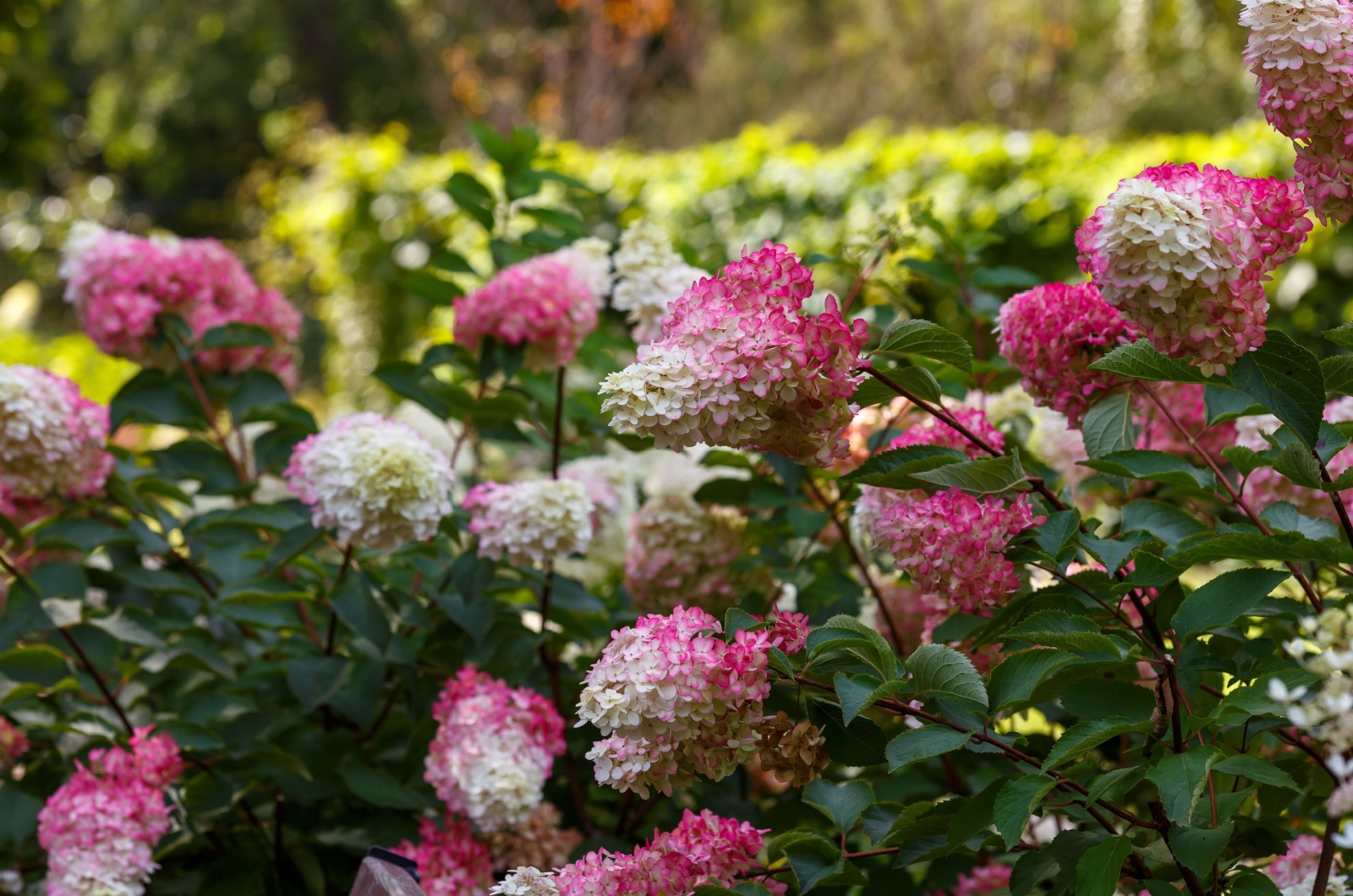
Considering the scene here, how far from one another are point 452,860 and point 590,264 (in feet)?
2.78

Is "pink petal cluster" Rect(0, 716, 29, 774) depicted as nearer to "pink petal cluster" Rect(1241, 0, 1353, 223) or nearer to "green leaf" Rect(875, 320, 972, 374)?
"green leaf" Rect(875, 320, 972, 374)

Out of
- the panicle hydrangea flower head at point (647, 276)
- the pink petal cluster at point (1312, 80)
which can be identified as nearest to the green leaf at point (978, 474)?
the pink petal cluster at point (1312, 80)

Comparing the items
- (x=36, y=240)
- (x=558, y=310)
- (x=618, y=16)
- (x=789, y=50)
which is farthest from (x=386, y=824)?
(x=789, y=50)

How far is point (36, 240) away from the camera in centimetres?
958

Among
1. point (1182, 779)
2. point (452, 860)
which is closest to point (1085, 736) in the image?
point (1182, 779)

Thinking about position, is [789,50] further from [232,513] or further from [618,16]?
[232,513]

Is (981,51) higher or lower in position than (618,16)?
lower

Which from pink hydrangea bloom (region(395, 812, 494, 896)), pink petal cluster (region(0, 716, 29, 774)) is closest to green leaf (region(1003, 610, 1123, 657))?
pink hydrangea bloom (region(395, 812, 494, 896))

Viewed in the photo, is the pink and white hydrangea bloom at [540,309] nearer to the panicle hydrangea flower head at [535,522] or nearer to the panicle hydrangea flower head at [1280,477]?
the panicle hydrangea flower head at [535,522]

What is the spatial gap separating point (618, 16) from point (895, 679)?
7588 mm

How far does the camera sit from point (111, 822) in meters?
1.33

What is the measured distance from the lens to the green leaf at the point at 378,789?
4.72 feet

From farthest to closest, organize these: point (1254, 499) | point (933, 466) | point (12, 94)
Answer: point (12, 94), point (1254, 499), point (933, 466)

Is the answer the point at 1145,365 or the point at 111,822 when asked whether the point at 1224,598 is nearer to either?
the point at 1145,365
